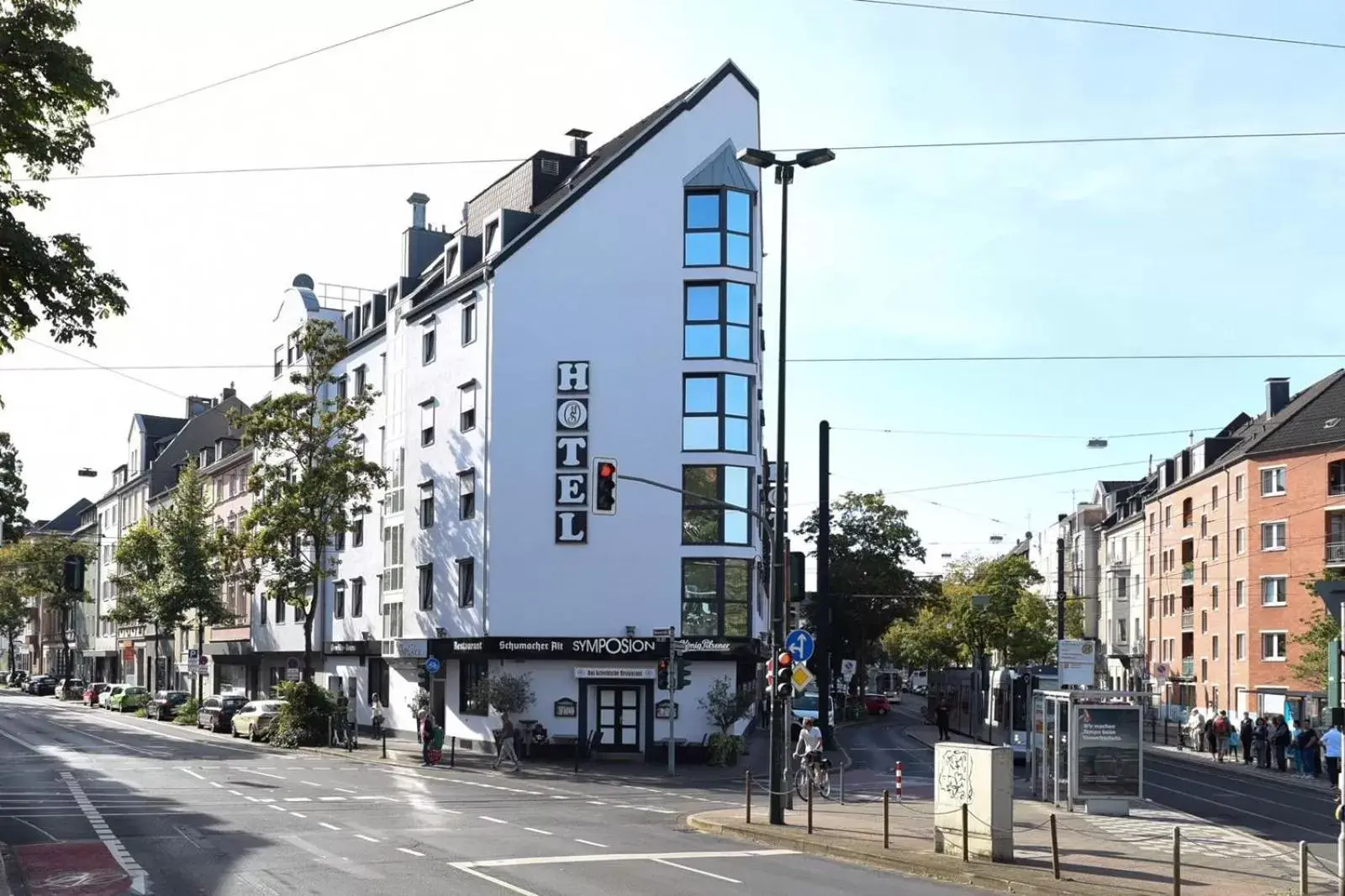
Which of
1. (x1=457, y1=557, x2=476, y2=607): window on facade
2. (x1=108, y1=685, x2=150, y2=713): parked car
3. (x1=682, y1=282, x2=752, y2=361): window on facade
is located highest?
(x1=682, y1=282, x2=752, y2=361): window on facade

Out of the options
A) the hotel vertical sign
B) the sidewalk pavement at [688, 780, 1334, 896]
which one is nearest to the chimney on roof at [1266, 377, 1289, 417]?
the hotel vertical sign

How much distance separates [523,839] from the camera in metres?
21.6

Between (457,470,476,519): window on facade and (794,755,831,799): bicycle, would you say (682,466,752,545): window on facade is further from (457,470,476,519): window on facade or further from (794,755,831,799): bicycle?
(794,755,831,799): bicycle

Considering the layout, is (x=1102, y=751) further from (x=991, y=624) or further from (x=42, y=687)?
(x=42, y=687)

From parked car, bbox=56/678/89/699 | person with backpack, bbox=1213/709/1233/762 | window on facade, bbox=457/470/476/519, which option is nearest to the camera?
window on facade, bbox=457/470/476/519

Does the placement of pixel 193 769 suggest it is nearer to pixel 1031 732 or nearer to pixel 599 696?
pixel 599 696

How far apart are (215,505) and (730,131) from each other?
41.5 meters

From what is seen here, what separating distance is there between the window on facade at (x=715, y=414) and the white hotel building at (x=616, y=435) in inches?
2.1

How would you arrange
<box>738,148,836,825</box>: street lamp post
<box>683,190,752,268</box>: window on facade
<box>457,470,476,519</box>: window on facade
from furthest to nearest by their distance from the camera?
<box>457,470,476,519</box>: window on facade, <box>683,190,752,268</box>: window on facade, <box>738,148,836,825</box>: street lamp post

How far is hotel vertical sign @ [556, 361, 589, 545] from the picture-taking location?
4359 cm

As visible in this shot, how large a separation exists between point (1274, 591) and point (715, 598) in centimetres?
3437

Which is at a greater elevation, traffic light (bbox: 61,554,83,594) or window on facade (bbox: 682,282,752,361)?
window on facade (bbox: 682,282,752,361)

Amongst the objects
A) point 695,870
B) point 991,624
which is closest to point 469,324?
point 695,870

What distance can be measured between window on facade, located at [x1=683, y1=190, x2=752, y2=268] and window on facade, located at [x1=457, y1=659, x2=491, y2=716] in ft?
46.5
